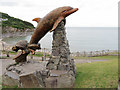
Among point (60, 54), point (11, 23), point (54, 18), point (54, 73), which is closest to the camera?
point (54, 73)

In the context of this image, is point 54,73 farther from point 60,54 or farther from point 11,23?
point 11,23

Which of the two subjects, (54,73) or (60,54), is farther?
(60,54)

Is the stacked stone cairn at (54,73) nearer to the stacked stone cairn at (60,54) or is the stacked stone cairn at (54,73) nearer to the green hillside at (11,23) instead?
the stacked stone cairn at (60,54)

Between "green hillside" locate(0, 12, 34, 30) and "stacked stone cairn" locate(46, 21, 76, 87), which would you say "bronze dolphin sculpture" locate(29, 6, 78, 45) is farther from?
"green hillside" locate(0, 12, 34, 30)

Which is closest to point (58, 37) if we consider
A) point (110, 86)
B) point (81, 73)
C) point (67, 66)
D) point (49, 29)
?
point (49, 29)

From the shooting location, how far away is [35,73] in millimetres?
7582

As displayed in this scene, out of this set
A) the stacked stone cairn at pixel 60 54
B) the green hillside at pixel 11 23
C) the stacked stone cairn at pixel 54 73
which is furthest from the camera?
the green hillside at pixel 11 23

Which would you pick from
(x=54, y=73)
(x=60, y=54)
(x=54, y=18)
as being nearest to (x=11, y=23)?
(x=54, y=18)

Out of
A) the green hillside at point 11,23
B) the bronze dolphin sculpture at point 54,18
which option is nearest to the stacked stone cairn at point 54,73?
the bronze dolphin sculpture at point 54,18

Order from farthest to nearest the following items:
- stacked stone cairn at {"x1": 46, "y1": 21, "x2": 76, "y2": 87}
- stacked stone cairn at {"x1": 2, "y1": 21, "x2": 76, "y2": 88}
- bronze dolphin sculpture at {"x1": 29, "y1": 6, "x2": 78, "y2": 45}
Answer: stacked stone cairn at {"x1": 46, "y1": 21, "x2": 76, "y2": 87} → bronze dolphin sculpture at {"x1": 29, "y1": 6, "x2": 78, "y2": 45} → stacked stone cairn at {"x1": 2, "y1": 21, "x2": 76, "y2": 88}

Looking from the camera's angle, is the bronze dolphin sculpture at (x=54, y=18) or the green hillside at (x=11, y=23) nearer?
the bronze dolphin sculpture at (x=54, y=18)

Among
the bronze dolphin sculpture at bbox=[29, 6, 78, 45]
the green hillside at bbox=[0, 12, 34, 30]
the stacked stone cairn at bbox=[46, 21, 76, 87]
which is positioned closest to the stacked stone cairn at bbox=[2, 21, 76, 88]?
the stacked stone cairn at bbox=[46, 21, 76, 87]

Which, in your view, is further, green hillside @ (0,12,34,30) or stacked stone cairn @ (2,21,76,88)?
green hillside @ (0,12,34,30)

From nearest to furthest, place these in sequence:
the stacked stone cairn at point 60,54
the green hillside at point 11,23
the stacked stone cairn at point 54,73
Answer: the stacked stone cairn at point 54,73 < the stacked stone cairn at point 60,54 < the green hillside at point 11,23
